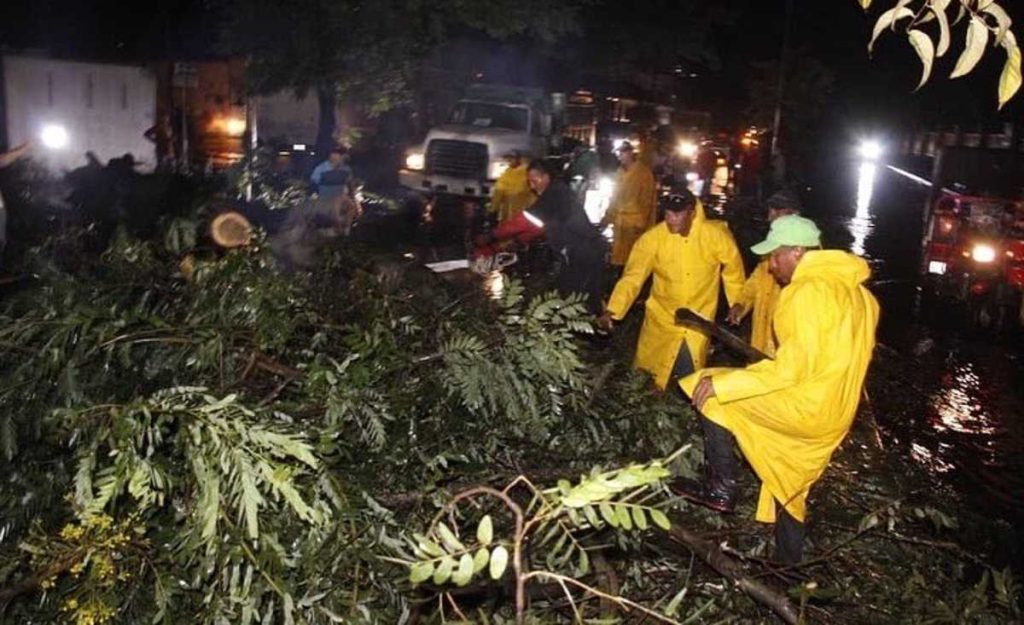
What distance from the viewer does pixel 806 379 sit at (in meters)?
3.87

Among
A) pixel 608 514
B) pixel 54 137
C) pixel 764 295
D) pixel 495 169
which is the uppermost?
pixel 608 514

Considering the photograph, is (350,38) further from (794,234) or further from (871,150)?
(871,150)

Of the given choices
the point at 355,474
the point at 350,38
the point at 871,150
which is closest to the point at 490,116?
the point at 350,38

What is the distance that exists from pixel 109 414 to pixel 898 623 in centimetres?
349

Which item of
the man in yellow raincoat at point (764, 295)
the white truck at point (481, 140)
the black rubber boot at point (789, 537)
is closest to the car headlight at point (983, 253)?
the man in yellow raincoat at point (764, 295)

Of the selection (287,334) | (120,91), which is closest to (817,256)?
(287,334)

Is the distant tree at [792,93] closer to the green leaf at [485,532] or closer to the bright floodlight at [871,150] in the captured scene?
the bright floodlight at [871,150]

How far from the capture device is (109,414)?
319 centimetres

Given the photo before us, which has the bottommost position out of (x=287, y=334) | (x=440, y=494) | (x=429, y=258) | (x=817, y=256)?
(x=429, y=258)

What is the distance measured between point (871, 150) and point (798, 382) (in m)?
52.6

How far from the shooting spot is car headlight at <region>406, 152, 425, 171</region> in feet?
62.6

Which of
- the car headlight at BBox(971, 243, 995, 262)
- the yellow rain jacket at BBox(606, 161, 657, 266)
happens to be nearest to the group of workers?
the yellow rain jacket at BBox(606, 161, 657, 266)

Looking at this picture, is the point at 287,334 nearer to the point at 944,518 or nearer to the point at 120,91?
the point at 944,518

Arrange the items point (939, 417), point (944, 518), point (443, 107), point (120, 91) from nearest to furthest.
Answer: point (944, 518), point (939, 417), point (120, 91), point (443, 107)
